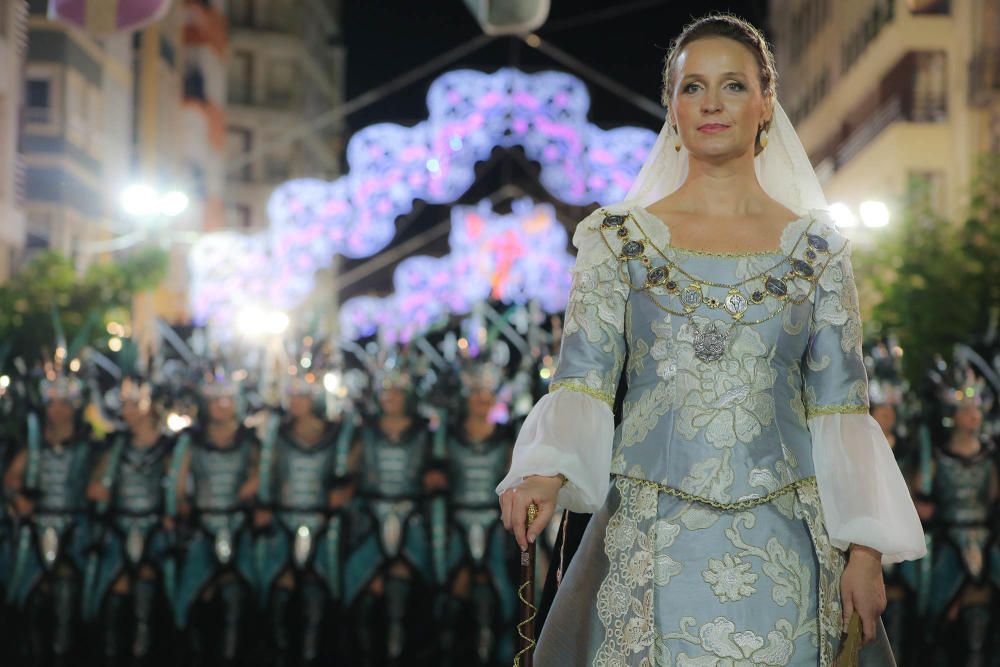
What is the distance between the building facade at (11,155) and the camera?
71.6ft

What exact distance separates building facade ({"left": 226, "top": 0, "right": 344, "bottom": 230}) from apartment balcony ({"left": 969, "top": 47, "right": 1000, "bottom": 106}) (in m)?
27.5

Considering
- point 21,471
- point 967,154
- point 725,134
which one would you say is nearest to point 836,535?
point 725,134

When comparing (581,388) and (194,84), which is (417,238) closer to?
(194,84)

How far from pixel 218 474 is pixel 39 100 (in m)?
16.1

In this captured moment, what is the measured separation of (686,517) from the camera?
11.3 feet

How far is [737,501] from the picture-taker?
342 centimetres

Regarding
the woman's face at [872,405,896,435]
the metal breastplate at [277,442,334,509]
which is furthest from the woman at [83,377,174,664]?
the woman's face at [872,405,896,435]

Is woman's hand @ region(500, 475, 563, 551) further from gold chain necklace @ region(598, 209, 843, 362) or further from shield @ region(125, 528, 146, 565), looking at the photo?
shield @ region(125, 528, 146, 565)

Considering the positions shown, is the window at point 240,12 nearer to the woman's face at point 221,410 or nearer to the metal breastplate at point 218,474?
the woman's face at point 221,410

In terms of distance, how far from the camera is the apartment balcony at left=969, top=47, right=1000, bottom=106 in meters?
27.0

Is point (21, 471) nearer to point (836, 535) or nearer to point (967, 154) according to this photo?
point (836, 535)

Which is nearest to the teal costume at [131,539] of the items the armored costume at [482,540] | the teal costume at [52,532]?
the teal costume at [52,532]

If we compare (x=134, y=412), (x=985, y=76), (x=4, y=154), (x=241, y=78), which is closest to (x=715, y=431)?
(x=134, y=412)

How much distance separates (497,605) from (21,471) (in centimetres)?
324
